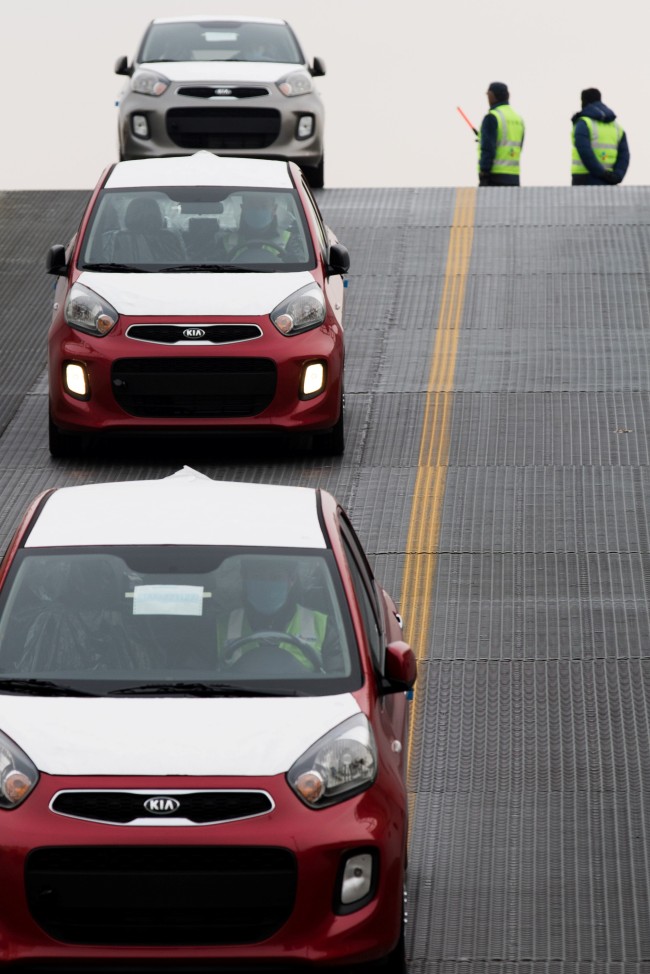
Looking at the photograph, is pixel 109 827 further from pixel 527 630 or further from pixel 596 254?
pixel 596 254

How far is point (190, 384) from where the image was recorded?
1259cm

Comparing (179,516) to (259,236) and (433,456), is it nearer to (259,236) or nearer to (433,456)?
(433,456)

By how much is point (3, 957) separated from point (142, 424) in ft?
22.9

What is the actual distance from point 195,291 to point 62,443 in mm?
1377

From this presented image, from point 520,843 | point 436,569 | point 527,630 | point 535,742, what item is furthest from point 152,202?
point 520,843

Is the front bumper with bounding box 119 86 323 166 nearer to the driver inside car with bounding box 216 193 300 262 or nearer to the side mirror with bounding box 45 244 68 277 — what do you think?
the driver inside car with bounding box 216 193 300 262

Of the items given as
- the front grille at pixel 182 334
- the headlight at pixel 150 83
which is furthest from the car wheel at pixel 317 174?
the front grille at pixel 182 334

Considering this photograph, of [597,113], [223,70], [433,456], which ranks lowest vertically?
[597,113]

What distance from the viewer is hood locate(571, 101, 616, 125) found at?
2275 centimetres

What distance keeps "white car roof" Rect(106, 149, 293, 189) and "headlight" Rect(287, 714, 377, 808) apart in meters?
8.04

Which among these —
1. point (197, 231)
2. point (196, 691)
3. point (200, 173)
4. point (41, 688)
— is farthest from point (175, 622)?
point (200, 173)

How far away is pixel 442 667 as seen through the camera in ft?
32.0

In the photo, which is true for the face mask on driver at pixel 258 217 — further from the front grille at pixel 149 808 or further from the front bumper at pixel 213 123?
the front grille at pixel 149 808

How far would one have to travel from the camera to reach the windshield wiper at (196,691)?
640 cm
